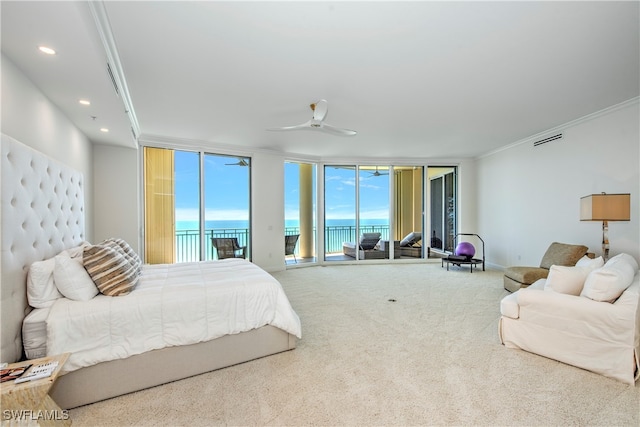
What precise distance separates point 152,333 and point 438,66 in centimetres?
338

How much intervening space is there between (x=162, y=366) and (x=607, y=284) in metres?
3.61

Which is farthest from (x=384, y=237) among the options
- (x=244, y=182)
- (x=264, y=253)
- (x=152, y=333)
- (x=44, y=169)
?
(x=44, y=169)

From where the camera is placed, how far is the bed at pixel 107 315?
191 cm

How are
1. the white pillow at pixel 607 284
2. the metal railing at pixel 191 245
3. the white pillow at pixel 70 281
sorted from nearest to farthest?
the white pillow at pixel 70 281, the white pillow at pixel 607 284, the metal railing at pixel 191 245

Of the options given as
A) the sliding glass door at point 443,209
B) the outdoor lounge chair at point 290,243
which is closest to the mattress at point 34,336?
the outdoor lounge chair at point 290,243

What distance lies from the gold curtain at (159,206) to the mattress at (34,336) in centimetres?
342

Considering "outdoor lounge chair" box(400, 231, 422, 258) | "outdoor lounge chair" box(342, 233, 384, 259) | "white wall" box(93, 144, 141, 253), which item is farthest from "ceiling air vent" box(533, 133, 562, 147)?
"white wall" box(93, 144, 141, 253)

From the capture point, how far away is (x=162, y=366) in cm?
221

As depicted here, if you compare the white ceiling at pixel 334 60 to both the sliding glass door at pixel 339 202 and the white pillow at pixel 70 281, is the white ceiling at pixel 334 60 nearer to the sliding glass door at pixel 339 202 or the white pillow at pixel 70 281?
the white pillow at pixel 70 281

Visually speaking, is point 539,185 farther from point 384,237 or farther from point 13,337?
point 13,337

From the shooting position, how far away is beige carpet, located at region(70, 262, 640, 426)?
1851mm

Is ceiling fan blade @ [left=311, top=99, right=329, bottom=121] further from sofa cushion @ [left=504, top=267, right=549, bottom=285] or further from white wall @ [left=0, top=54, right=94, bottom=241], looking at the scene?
sofa cushion @ [left=504, top=267, right=549, bottom=285]

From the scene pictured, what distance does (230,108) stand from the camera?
383cm

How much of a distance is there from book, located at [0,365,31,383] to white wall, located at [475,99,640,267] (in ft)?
20.0
